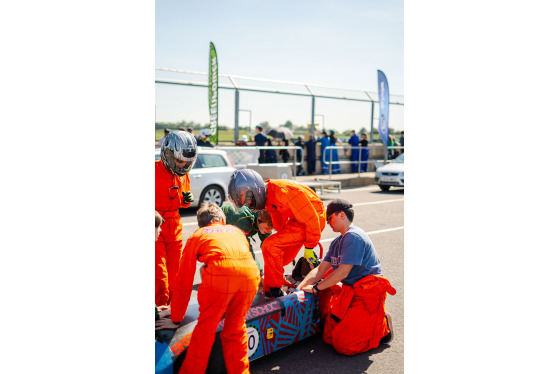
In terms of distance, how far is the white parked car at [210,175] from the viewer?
1002 centimetres

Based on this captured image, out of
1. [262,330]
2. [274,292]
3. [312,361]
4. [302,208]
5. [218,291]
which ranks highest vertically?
[302,208]

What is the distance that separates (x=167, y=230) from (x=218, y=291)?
1.39 metres

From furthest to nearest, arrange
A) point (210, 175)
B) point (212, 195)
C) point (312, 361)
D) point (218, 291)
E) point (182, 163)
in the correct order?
point (212, 195), point (210, 175), point (182, 163), point (312, 361), point (218, 291)

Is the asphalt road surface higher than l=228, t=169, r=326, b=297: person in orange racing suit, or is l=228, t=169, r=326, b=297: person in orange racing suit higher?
l=228, t=169, r=326, b=297: person in orange racing suit

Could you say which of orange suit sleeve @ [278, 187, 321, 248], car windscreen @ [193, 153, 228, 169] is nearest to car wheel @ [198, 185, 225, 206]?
car windscreen @ [193, 153, 228, 169]

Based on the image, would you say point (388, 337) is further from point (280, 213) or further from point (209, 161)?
point (209, 161)

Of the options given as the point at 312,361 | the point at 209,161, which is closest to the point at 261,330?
the point at 312,361

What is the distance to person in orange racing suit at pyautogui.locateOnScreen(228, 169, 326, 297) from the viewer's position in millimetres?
3961

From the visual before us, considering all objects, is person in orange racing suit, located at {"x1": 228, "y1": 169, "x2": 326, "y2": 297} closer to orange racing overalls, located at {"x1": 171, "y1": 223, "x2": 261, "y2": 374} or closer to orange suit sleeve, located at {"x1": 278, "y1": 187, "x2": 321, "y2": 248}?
orange suit sleeve, located at {"x1": 278, "y1": 187, "x2": 321, "y2": 248}

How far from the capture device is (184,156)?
3.89 meters

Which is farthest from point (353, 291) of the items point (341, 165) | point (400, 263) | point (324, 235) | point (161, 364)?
point (341, 165)

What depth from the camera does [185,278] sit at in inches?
118

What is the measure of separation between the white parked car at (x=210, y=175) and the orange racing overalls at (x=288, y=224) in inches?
235

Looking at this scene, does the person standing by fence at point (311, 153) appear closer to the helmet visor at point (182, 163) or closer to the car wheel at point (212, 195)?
the car wheel at point (212, 195)
